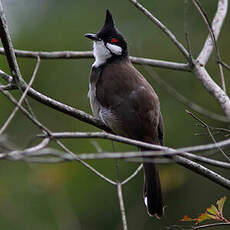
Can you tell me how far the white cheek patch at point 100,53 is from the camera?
431 centimetres

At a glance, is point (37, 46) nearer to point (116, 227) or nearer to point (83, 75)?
point (83, 75)

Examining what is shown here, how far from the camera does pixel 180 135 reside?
6.63 meters

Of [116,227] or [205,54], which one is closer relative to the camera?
[205,54]

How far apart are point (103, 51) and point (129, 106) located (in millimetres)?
820

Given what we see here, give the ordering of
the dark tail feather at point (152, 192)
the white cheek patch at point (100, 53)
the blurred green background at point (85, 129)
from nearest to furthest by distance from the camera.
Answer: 1. the dark tail feather at point (152, 192)
2. the white cheek patch at point (100, 53)
3. the blurred green background at point (85, 129)

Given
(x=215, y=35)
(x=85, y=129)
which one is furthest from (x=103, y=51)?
(x=85, y=129)

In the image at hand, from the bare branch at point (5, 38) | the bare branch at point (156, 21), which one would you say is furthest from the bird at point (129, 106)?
the bare branch at point (5, 38)

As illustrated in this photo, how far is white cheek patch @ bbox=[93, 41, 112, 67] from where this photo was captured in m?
4.31

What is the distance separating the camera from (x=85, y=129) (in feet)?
21.0

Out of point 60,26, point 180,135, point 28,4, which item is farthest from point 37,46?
point 180,135

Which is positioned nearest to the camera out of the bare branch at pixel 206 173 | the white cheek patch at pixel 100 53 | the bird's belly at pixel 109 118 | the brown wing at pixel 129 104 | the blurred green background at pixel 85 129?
the bare branch at pixel 206 173

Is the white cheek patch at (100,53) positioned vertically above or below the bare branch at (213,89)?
above

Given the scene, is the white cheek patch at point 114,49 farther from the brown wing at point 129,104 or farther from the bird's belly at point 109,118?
the bird's belly at point 109,118

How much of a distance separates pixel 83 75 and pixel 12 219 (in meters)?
2.51
